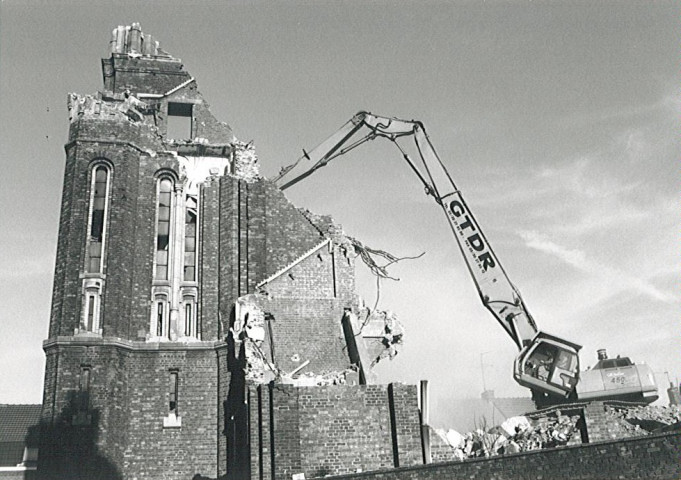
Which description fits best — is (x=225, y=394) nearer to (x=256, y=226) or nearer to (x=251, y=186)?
(x=256, y=226)

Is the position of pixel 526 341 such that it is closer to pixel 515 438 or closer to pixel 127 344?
pixel 515 438

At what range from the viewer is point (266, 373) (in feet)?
59.5

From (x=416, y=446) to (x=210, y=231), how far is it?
27.7ft

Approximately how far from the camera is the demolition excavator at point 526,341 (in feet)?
53.9

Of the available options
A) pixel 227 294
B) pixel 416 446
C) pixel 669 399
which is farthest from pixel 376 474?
pixel 669 399

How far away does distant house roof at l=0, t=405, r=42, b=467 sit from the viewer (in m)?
27.2

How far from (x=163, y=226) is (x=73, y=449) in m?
6.68

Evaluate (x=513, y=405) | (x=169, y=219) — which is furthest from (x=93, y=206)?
(x=513, y=405)

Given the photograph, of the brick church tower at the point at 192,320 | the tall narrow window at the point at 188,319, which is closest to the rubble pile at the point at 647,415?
the brick church tower at the point at 192,320

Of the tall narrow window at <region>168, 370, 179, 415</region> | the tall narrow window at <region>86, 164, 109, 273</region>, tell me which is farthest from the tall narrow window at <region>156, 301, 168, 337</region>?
the tall narrow window at <region>86, 164, 109, 273</region>

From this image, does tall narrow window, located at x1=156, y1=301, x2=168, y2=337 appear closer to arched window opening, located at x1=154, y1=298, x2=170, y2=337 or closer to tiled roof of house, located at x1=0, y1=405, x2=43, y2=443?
arched window opening, located at x1=154, y1=298, x2=170, y2=337

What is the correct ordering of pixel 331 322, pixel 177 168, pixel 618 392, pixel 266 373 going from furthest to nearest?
pixel 177 168 < pixel 331 322 < pixel 266 373 < pixel 618 392

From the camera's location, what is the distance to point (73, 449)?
17.4m

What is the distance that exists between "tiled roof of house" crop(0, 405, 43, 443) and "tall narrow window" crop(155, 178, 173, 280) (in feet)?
39.9
